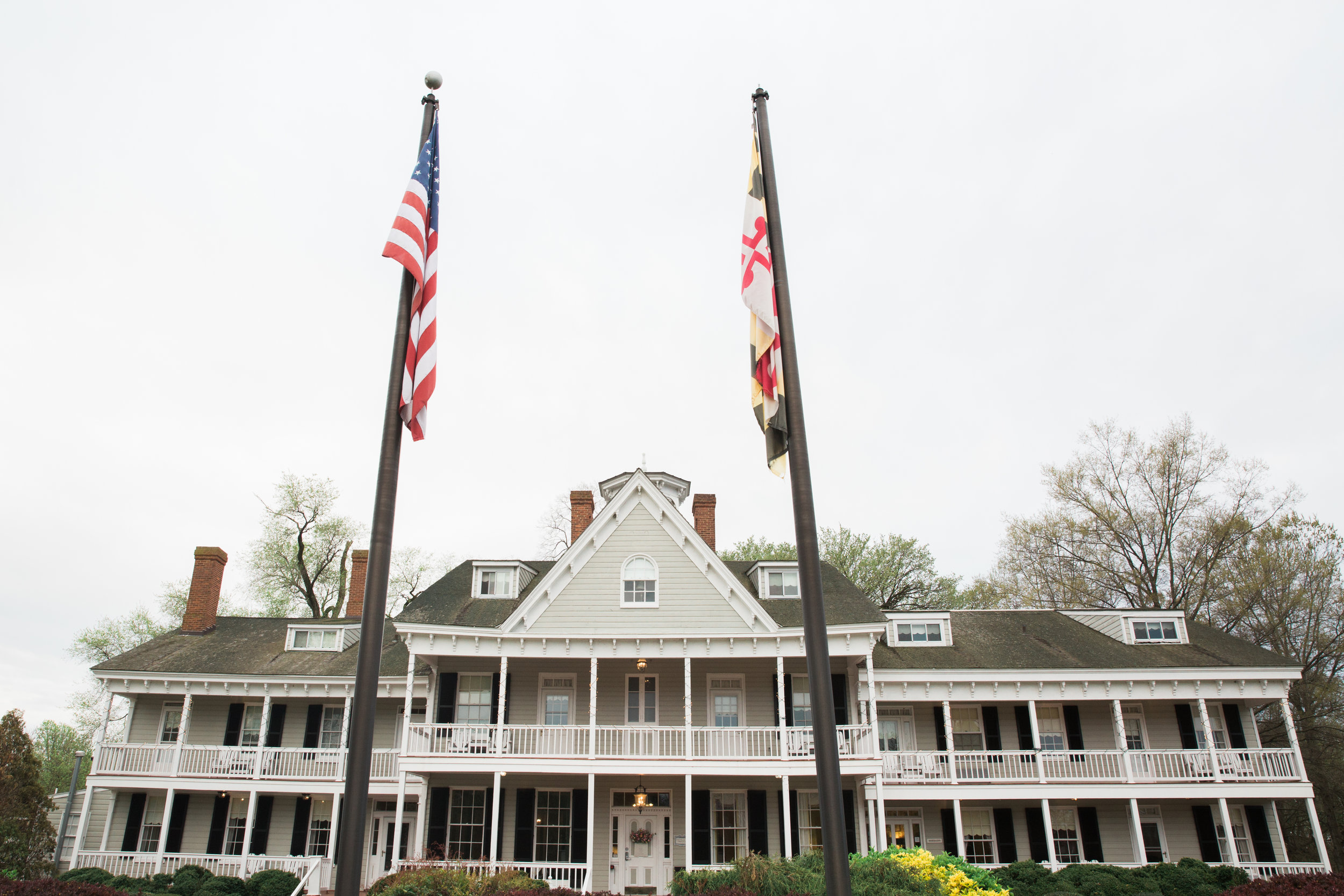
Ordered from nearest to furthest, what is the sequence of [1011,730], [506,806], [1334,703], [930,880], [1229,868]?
[930,880], [1229,868], [506,806], [1011,730], [1334,703]

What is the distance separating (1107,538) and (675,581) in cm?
2226

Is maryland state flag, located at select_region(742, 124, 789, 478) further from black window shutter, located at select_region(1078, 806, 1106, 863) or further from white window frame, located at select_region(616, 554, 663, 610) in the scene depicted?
black window shutter, located at select_region(1078, 806, 1106, 863)

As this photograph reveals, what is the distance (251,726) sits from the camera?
23.7 meters

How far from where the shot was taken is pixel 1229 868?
725 inches

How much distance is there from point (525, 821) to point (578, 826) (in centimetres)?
148

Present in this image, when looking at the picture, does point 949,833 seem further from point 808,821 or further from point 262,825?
point 262,825

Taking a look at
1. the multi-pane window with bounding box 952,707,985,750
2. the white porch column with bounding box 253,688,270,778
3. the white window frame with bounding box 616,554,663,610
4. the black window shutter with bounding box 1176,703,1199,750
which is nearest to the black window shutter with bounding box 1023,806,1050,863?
the multi-pane window with bounding box 952,707,985,750

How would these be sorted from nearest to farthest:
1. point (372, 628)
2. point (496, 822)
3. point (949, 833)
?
point (372, 628), point (496, 822), point (949, 833)

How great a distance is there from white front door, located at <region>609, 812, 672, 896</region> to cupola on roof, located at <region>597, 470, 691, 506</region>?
8930 millimetres

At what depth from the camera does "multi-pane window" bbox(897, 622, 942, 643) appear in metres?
24.3

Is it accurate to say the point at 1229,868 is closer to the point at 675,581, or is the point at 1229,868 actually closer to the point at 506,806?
the point at 675,581

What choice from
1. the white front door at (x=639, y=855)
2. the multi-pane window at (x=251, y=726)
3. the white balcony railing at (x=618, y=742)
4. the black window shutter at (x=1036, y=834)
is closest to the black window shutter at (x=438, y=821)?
the white balcony railing at (x=618, y=742)

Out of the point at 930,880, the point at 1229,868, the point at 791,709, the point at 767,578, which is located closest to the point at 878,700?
the point at 791,709

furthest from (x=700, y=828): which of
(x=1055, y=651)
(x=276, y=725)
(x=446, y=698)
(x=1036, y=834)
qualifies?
(x=276, y=725)
